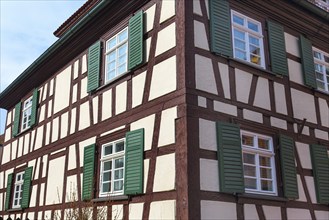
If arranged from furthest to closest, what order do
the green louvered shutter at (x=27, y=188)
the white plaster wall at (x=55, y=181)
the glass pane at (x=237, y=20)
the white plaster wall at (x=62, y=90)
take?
the green louvered shutter at (x=27, y=188) → the white plaster wall at (x=62, y=90) → the white plaster wall at (x=55, y=181) → the glass pane at (x=237, y=20)

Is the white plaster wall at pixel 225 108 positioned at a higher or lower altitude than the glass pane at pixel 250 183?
higher

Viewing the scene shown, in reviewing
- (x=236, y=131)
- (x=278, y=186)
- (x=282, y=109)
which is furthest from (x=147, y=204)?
(x=282, y=109)

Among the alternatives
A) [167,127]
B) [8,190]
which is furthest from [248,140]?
[8,190]

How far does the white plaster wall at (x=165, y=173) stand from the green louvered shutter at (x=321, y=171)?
350 centimetres

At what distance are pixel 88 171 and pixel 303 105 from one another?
4989 mm

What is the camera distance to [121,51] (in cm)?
964

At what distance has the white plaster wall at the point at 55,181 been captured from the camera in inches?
428

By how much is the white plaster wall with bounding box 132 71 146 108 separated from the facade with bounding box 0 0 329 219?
0.04 metres

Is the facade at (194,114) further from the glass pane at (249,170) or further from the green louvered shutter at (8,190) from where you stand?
the green louvered shutter at (8,190)

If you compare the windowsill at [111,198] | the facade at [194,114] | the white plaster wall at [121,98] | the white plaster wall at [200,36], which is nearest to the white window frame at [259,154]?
the facade at [194,114]

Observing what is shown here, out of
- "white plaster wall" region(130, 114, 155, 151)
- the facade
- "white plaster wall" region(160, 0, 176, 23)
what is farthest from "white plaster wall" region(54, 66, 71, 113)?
"white plaster wall" region(160, 0, 176, 23)

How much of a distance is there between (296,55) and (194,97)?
12.0ft

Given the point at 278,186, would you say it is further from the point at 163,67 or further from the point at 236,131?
the point at 163,67

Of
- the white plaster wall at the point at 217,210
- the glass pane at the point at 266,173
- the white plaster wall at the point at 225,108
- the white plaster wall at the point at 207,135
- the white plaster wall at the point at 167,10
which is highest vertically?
the white plaster wall at the point at 167,10
